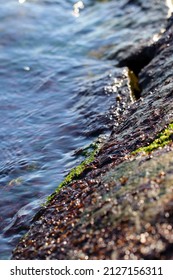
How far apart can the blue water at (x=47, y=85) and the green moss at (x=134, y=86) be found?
0.28m

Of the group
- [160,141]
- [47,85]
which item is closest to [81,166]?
[160,141]

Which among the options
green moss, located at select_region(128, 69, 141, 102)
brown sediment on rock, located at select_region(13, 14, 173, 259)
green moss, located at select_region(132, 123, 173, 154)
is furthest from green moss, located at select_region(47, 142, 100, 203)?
green moss, located at select_region(128, 69, 141, 102)

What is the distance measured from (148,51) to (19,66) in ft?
6.95

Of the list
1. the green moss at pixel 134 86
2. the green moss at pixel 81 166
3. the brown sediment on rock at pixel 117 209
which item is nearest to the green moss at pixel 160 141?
the brown sediment on rock at pixel 117 209

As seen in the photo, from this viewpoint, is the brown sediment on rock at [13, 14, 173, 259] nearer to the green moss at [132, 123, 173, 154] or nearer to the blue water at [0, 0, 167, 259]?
the green moss at [132, 123, 173, 154]

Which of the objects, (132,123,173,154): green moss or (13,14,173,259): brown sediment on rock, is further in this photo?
(132,123,173,154): green moss

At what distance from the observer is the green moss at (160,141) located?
4219mm

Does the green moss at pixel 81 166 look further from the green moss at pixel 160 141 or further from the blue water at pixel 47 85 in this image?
the green moss at pixel 160 141

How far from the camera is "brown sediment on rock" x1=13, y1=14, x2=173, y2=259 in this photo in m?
3.24

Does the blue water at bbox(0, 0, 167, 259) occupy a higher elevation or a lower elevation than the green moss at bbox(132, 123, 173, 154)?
higher

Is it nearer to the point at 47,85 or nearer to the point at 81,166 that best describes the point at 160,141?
the point at 81,166

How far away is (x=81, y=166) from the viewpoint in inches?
204

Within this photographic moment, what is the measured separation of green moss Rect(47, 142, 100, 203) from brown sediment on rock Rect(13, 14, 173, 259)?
0.46 ft
